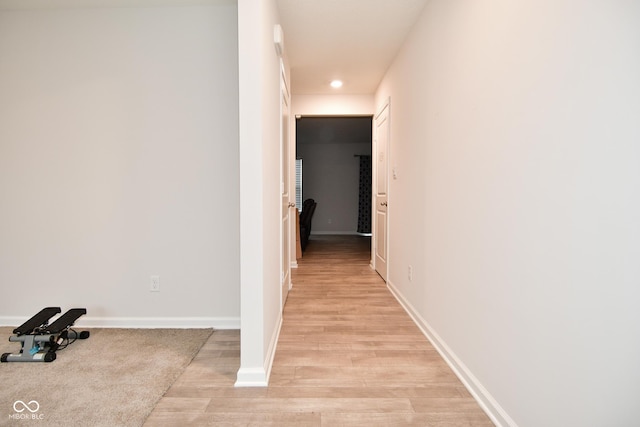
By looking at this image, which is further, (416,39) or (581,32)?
(416,39)

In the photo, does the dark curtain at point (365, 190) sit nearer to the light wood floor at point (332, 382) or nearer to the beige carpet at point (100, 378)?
the light wood floor at point (332, 382)

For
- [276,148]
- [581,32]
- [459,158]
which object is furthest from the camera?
[276,148]

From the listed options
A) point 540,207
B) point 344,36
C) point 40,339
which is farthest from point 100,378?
point 344,36

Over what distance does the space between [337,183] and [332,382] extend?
712 cm

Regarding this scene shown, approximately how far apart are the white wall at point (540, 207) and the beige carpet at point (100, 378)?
1593mm

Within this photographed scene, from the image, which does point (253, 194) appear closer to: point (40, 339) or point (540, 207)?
point (540, 207)

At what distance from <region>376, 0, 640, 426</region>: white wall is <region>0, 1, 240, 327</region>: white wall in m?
1.50

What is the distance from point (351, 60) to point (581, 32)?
8.88ft

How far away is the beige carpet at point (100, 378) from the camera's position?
4.92 ft

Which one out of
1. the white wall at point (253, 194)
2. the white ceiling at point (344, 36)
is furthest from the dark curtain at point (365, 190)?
the white wall at point (253, 194)

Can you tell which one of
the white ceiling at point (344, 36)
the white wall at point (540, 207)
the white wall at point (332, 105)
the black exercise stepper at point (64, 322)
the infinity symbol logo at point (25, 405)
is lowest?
the infinity symbol logo at point (25, 405)

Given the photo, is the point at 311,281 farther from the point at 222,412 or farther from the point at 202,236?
the point at 222,412

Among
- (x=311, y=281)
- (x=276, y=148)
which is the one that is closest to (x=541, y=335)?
(x=276, y=148)

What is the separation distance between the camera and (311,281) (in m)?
3.88
